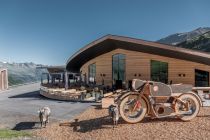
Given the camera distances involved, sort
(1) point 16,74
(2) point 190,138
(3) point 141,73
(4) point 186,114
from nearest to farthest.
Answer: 1. (2) point 190,138
2. (4) point 186,114
3. (3) point 141,73
4. (1) point 16,74

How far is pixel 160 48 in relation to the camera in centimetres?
2514

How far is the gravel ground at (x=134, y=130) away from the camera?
11883mm

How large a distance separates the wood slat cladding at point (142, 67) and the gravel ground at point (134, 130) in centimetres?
1264

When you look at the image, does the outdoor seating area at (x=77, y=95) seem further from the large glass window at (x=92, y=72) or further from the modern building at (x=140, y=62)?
the large glass window at (x=92, y=72)

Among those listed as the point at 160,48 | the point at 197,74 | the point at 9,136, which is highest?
the point at 160,48

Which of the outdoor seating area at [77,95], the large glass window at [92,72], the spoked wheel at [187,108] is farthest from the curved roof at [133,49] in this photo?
the spoked wheel at [187,108]

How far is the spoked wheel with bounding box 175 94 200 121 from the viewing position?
46.0ft

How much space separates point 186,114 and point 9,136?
815cm

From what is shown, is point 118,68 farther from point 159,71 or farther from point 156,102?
point 156,102

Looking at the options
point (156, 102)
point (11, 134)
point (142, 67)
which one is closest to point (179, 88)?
point (156, 102)

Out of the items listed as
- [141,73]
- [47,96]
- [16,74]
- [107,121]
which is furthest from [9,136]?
[16,74]

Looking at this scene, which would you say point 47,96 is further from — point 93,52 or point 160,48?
point 160,48

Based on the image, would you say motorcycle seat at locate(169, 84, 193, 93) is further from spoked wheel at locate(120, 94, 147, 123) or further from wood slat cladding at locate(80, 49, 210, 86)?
wood slat cladding at locate(80, 49, 210, 86)

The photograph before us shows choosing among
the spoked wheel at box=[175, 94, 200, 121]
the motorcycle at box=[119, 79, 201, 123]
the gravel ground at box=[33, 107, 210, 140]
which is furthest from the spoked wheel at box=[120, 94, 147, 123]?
the spoked wheel at box=[175, 94, 200, 121]
